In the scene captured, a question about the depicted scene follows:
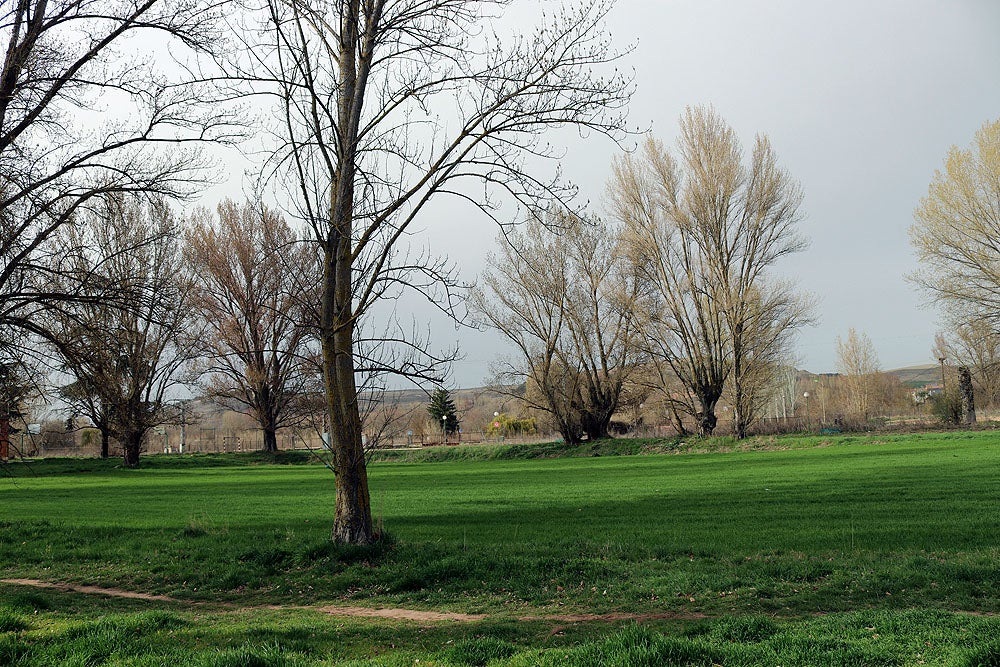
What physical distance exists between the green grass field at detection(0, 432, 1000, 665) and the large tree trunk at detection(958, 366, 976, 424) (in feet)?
67.7

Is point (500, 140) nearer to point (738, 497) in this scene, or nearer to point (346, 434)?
point (346, 434)

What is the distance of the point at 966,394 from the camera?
39.3 meters

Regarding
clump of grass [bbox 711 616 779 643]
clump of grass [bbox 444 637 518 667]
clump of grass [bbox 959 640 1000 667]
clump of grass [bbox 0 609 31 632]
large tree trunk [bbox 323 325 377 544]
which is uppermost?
large tree trunk [bbox 323 325 377 544]

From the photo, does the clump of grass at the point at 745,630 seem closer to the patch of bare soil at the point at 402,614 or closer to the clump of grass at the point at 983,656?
the clump of grass at the point at 983,656

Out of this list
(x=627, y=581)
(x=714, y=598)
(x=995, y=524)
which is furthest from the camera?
(x=995, y=524)

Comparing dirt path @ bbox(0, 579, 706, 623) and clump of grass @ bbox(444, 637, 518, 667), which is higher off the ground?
clump of grass @ bbox(444, 637, 518, 667)

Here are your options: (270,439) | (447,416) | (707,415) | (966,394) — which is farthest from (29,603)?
(447,416)

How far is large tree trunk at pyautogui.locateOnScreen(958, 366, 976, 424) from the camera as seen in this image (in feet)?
128

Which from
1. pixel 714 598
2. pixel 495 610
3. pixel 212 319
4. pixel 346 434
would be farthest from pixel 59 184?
pixel 212 319

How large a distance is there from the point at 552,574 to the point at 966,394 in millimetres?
39280

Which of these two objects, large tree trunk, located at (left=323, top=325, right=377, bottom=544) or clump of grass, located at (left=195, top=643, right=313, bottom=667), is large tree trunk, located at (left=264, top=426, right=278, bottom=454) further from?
clump of grass, located at (left=195, top=643, right=313, bottom=667)

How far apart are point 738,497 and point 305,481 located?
64.2 feet

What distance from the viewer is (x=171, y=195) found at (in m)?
12.9

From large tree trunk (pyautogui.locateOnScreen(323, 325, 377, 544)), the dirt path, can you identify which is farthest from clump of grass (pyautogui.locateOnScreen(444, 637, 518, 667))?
large tree trunk (pyautogui.locateOnScreen(323, 325, 377, 544))
